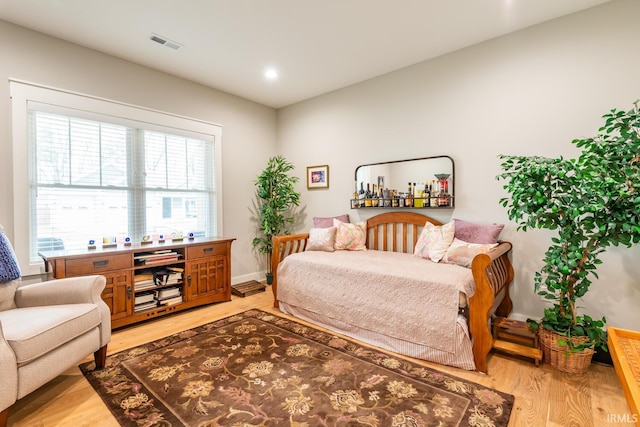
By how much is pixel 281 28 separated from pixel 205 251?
2.36 metres

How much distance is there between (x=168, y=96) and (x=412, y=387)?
148 inches

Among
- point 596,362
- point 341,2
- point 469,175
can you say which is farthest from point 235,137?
point 596,362

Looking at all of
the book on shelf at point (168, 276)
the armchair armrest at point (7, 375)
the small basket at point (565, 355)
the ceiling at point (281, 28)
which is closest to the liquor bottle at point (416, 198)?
the ceiling at point (281, 28)

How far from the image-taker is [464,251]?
2428mm

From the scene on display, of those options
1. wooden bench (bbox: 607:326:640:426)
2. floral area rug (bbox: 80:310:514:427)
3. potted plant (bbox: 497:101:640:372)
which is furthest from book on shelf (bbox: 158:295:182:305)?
wooden bench (bbox: 607:326:640:426)

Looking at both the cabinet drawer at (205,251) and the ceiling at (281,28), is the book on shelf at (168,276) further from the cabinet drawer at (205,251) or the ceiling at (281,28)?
the ceiling at (281,28)

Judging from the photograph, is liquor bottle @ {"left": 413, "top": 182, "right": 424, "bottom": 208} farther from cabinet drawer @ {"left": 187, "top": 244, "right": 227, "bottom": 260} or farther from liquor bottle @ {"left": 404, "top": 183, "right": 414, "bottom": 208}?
cabinet drawer @ {"left": 187, "top": 244, "right": 227, "bottom": 260}

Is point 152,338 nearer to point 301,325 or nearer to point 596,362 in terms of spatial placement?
point 301,325

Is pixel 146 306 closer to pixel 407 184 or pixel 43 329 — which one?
pixel 43 329

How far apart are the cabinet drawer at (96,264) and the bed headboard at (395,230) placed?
101 inches

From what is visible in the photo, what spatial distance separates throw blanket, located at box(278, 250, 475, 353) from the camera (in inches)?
81.1

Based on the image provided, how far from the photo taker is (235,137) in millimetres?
4074

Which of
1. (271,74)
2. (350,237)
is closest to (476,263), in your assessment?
(350,237)

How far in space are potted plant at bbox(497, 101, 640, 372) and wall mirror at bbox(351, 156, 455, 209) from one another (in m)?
0.93
